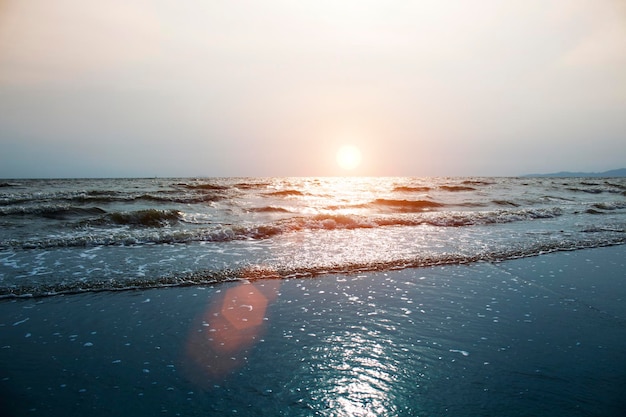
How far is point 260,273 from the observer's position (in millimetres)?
7594

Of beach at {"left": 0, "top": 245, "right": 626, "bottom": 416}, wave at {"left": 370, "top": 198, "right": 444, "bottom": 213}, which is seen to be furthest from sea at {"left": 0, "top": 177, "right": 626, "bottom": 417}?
wave at {"left": 370, "top": 198, "right": 444, "bottom": 213}

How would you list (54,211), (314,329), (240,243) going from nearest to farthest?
(314,329) → (240,243) → (54,211)

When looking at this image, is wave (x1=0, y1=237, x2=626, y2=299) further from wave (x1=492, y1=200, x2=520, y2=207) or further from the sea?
wave (x1=492, y1=200, x2=520, y2=207)

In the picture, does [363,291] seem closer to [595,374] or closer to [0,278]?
[595,374]

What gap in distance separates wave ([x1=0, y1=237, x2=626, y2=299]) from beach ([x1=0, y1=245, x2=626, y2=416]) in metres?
0.41

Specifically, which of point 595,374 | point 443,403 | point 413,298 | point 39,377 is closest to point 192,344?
point 39,377

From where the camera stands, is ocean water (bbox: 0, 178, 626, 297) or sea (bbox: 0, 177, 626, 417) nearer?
sea (bbox: 0, 177, 626, 417)

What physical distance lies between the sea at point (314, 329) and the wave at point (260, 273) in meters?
0.05

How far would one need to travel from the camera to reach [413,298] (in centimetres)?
586

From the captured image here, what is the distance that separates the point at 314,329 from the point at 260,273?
312cm

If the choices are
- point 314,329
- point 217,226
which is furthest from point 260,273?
point 217,226

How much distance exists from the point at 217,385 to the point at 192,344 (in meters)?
1.05

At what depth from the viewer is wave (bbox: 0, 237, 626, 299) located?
650cm

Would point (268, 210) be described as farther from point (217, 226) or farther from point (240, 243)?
point (240, 243)
